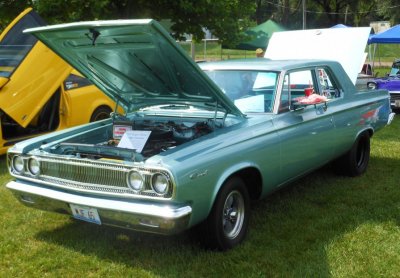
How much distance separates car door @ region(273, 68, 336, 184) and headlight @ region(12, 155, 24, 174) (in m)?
2.17

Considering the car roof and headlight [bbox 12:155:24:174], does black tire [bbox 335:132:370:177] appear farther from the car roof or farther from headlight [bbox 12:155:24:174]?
headlight [bbox 12:155:24:174]

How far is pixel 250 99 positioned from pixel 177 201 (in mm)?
1648

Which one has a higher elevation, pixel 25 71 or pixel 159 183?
pixel 25 71

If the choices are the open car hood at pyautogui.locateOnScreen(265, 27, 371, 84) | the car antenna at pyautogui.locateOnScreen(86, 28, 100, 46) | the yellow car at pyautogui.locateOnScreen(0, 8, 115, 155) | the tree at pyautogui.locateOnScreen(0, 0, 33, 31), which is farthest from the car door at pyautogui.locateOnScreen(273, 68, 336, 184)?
the tree at pyautogui.locateOnScreen(0, 0, 33, 31)

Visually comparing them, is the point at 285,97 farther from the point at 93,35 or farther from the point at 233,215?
the point at 93,35

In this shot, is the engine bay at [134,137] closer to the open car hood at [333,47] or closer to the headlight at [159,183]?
the headlight at [159,183]

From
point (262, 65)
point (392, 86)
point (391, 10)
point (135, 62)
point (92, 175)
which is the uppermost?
point (135, 62)

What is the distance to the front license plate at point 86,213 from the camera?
3.48 metres

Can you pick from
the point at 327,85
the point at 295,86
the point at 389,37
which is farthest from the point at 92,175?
the point at 389,37

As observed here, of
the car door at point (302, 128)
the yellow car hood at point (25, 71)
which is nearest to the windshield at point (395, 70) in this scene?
the car door at point (302, 128)

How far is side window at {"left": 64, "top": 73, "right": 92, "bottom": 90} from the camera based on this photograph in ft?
25.4

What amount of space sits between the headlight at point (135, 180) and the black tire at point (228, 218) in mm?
598

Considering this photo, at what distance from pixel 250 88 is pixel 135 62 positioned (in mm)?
1227

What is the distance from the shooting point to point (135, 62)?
394cm
